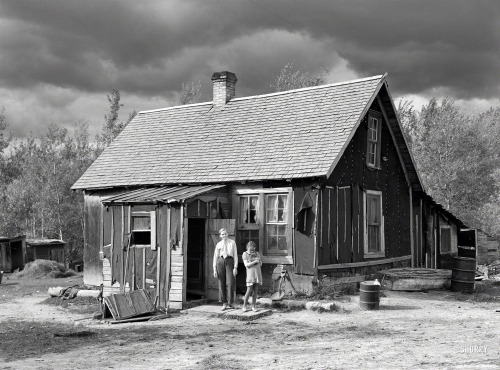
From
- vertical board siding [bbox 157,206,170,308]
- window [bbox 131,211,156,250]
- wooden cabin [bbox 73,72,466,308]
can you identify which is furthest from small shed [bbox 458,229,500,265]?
vertical board siding [bbox 157,206,170,308]

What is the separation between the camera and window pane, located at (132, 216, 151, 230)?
17.1 metres

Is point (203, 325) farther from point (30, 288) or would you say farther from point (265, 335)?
point (30, 288)

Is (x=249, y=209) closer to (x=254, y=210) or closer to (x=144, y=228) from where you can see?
(x=254, y=210)

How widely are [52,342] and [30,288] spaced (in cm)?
1196

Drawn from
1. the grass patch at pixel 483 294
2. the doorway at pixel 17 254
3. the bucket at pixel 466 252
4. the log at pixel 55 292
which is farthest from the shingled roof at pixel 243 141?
the doorway at pixel 17 254

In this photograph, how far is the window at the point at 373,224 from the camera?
1925 centimetres

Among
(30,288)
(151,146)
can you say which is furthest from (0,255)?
(151,146)

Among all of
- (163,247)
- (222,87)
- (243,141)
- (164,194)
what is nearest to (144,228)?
(163,247)

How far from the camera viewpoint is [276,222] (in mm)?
17172

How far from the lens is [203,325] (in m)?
13.6

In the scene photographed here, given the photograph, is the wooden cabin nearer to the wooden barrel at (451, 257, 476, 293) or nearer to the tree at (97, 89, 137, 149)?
the wooden barrel at (451, 257, 476, 293)

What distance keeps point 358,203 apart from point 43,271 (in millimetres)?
17048

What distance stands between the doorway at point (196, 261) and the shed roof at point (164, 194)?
3.93ft

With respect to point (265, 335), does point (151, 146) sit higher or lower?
higher
